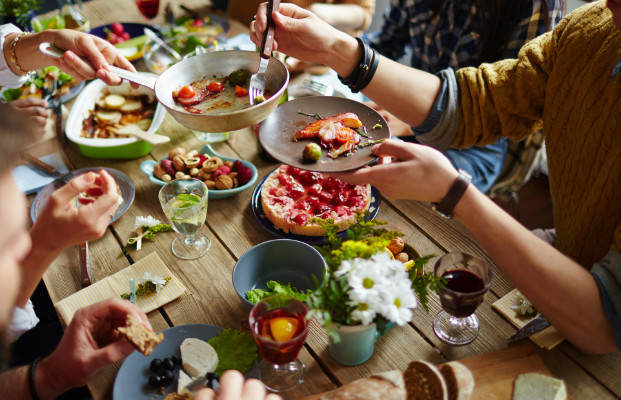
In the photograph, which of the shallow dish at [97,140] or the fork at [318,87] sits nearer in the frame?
the shallow dish at [97,140]

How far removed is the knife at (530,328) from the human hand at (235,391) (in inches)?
23.8

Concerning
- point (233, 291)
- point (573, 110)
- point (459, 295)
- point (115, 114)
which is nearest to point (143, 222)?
point (233, 291)

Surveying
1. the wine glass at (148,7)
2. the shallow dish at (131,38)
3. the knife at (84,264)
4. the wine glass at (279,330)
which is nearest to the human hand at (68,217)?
the knife at (84,264)

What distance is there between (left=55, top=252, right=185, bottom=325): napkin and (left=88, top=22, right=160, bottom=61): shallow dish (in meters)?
1.35

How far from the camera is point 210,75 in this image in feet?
4.88

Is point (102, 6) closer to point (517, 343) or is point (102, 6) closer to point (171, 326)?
point (171, 326)

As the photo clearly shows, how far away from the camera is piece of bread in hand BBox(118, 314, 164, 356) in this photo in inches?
39.4

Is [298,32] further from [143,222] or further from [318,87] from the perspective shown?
[143,222]

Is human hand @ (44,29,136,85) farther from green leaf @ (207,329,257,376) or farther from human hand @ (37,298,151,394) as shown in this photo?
green leaf @ (207,329,257,376)

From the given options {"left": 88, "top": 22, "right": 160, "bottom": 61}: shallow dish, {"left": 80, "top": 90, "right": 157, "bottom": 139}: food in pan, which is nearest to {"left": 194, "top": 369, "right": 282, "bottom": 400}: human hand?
{"left": 80, "top": 90, "right": 157, "bottom": 139}: food in pan

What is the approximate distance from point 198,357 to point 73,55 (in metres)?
1.04

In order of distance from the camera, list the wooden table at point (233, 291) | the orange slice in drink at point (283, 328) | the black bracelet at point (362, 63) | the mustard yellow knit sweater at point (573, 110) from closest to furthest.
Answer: the orange slice in drink at point (283, 328)
the wooden table at point (233, 291)
the mustard yellow knit sweater at point (573, 110)
the black bracelet at point (362, 63)

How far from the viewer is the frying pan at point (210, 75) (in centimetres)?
122

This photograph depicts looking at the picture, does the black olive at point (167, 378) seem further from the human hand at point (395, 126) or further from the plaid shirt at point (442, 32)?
the plaid shirt at point (442, 32)
